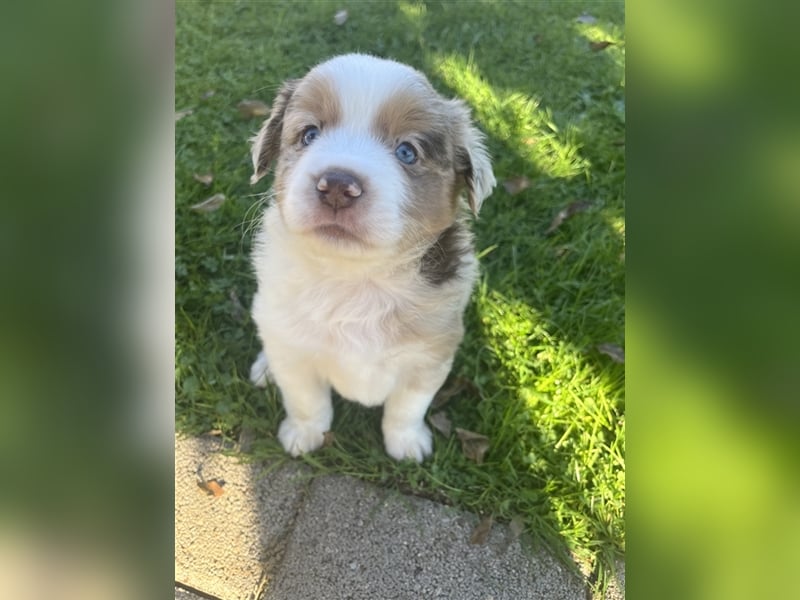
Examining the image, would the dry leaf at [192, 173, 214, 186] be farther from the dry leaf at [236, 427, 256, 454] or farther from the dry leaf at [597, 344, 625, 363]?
the dry leaf at [597, 344, 625, 363]

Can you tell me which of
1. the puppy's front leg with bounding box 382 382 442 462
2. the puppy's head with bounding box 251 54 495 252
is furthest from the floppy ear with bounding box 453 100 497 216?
the puppy's front leg with bounding box 382 382 442 462

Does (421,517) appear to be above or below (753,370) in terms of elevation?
below

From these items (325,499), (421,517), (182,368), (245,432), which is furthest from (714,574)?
(182,368)

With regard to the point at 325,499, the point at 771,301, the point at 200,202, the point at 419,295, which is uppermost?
the point at 771,301

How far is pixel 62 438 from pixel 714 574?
133 cm

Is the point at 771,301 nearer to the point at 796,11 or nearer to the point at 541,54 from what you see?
the point at 796,11

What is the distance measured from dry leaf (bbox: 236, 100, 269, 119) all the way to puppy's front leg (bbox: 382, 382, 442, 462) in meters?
1.30

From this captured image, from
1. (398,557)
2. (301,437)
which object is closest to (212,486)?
(301,437)

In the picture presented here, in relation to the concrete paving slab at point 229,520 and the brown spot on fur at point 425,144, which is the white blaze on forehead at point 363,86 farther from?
the concrete paving slab at point 229,520

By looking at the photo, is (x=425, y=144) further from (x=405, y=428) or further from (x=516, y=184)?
(x=516, y=184)

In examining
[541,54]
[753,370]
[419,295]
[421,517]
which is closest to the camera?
[753,370]

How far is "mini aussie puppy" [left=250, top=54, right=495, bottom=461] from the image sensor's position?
1.71 m

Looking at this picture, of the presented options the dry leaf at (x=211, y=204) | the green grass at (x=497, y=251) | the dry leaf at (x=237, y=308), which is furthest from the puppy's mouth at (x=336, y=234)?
the dry leaf at (x=211, y=204)

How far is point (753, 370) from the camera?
1.20 meters
